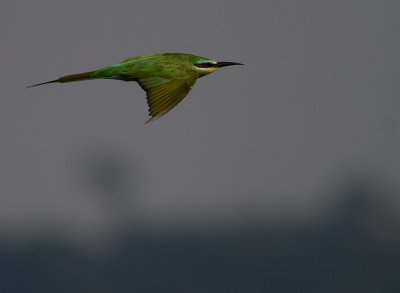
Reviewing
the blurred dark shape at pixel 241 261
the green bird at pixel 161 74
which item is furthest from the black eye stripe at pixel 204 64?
the blurred dark shape at pixel 241 261

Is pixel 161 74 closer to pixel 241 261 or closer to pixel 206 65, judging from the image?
pixel 206 65

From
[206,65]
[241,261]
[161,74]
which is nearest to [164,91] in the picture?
[161,74]

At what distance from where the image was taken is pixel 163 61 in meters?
5.19

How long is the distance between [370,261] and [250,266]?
7.86 m

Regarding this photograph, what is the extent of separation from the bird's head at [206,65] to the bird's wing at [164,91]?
0.06 m

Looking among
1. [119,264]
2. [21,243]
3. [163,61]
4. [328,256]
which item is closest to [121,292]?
[119,264]

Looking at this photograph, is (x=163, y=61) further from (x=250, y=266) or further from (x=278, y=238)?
(x=250, y=266)

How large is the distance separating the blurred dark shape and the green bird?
69.8 metres

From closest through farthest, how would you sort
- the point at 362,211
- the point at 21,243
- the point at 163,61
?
the point at 163,61 → the point at 21,243 → the point at 362,211

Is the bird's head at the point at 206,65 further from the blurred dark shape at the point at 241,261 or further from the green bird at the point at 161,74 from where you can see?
the blurred dark shape at the point at 241,261

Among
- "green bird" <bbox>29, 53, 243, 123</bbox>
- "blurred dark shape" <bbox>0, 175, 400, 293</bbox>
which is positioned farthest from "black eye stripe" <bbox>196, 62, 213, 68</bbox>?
"blurred dark shape" <bbox>0, 175, 400, 293</bbox>

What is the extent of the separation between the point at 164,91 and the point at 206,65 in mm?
375

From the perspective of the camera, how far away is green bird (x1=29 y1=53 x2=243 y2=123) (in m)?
Result: 4.79

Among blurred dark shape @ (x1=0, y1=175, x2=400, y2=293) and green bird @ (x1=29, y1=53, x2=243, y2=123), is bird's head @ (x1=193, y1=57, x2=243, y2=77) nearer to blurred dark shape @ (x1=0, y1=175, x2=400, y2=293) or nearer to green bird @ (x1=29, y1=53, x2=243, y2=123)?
green bird @ (x1=29, y1=53, x2=243, y2=123)
